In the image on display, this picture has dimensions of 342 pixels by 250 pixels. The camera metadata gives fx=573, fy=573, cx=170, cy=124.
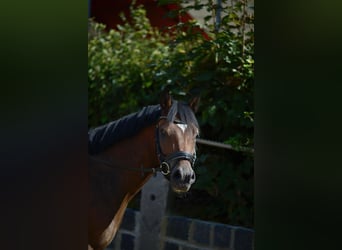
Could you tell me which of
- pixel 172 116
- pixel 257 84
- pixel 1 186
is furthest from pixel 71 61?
pixel 172 116

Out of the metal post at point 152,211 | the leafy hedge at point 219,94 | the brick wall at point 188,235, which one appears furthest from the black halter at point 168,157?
the metal post at point 152,211

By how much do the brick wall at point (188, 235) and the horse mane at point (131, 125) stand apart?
3.78 ft

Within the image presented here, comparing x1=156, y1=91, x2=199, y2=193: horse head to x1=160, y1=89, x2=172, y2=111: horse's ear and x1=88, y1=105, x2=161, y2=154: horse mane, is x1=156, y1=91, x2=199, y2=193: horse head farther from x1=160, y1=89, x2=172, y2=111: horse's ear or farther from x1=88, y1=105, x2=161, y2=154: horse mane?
x1=88, y1=105, x2=161, y2=154: horse mane

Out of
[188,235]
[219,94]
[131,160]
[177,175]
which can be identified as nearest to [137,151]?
[131,160]

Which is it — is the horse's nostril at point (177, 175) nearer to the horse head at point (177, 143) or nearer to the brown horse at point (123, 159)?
the horse head at point (177, 143)

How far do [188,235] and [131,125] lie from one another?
1.28 metres

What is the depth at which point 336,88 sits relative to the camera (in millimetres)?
1976

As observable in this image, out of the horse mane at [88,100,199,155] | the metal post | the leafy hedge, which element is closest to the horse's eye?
the horse mane at [88,100,199,155]

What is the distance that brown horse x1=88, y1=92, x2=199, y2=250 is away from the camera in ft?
11.1

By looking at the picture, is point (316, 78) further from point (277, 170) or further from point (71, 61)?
point (71, 61)

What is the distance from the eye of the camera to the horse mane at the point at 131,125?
340 cm

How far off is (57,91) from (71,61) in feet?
0.36

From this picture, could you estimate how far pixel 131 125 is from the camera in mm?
3541

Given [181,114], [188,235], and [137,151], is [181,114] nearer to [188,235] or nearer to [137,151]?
[137,151]
